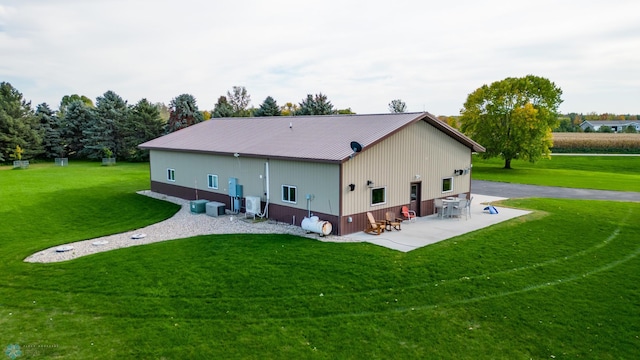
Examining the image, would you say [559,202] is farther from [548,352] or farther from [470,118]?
[470,118]

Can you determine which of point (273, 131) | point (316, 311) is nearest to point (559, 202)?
point (273, 131)

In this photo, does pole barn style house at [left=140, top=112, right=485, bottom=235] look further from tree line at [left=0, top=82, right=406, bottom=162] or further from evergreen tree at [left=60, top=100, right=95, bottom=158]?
evergreen tree at [left=60, top=100, right=95, bottom=158]

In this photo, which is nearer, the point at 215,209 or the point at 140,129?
the point at 215,209

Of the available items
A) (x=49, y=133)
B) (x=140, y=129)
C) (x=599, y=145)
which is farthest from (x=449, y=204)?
(x=599, y=145)

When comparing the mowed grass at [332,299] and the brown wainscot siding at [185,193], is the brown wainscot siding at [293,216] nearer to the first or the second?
the mowed grass at [332,299]

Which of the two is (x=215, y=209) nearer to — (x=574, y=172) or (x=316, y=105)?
(x=574, y=172)

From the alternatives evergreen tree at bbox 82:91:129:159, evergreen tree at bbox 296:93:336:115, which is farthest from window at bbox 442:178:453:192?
evergreen tree at bbox 82:91:129:159

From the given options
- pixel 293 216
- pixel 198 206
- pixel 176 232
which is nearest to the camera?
pixel 176 232
